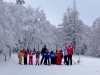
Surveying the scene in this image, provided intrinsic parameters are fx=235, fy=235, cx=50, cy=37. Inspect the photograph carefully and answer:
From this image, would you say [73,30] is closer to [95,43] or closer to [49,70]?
[95,43]

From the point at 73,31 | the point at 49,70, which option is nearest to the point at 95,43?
the point at 73,31

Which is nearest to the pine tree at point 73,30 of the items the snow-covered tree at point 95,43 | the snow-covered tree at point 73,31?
the snow-covered tree at point 73,31

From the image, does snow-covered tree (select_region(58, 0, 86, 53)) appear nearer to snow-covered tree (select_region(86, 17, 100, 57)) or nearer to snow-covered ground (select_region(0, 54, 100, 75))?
snow-covered tree (select_region(86, 17, 100, 57))

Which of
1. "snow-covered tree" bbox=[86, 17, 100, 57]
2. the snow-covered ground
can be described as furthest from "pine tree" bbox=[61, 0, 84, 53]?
the snow-covered ground

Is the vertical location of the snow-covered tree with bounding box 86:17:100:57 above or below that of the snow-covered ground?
above

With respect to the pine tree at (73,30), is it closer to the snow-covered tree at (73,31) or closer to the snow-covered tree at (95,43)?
the snow-covered tree at (73,31)

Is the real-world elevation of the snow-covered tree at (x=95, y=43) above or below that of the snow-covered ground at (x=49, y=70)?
above

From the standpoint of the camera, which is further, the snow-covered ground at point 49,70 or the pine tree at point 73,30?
the pine tree at point 73,30

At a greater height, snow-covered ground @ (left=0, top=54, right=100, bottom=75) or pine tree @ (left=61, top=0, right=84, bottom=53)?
pine tree @ (left=61, top=0, right=84, bottom=53)

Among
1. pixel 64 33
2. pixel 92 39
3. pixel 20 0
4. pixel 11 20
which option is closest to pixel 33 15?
pixel 64 33

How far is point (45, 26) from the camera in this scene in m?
58.7

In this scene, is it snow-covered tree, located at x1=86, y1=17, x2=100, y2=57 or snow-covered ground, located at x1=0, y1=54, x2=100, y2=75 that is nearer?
snow-covered ground, located at x1=0, y1=54, x2=100, y2=75

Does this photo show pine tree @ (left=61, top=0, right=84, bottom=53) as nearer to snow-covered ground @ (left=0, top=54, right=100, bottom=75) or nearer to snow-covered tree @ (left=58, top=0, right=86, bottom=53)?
snow-covered tree @ (left=58, top=0, right=86, bottom=53)

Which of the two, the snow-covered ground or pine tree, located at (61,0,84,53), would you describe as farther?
pine tree, located at (61,0,84,53)
